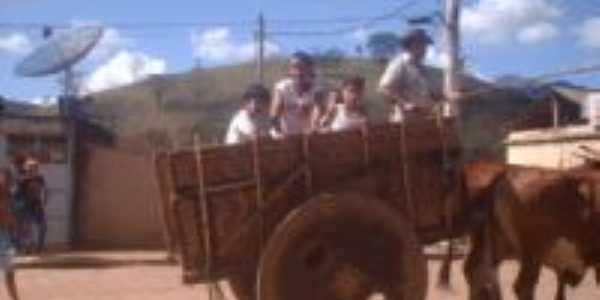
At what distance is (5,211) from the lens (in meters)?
11.3

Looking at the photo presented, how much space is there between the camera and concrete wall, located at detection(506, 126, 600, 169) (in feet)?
59.0

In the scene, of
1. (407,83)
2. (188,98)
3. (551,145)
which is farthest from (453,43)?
(188,98)

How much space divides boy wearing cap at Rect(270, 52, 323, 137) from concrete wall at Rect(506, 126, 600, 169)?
29.6ft

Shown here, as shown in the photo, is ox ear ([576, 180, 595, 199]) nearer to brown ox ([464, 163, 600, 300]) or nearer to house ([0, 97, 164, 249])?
brown ox ([464, 163, 600, 300])

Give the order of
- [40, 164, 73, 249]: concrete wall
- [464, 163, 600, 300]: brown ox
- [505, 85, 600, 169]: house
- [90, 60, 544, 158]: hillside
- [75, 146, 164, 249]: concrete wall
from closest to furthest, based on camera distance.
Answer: [464, 163, 600, 300]: brown ox < [505, 85, 600, 169]: house < [40, 164, 73, 249]: concrete wall < [75, 146, 164, 249]: concrete wall < [90, 60, 544, 158]: hillside

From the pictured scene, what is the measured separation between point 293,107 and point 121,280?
6648mm

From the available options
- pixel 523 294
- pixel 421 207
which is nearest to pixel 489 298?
pixel 523 294

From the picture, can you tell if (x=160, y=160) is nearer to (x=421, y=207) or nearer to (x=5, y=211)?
(x=421, y=207)

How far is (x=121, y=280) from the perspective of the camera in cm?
1500

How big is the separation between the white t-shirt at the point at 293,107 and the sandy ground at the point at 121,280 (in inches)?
99.3

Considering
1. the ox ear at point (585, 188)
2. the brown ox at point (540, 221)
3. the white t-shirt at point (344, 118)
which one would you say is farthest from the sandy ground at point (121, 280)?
the white t-shirt at point (344, 118)

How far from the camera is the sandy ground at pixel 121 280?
1245cm

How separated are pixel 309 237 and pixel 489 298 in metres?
2.07

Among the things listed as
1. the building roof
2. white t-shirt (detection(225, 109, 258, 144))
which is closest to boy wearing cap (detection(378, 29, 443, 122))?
white t-shirt (detection(225, 109, 258, 144))
